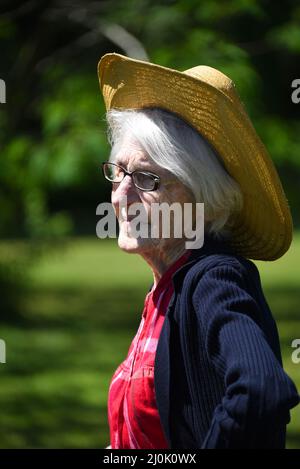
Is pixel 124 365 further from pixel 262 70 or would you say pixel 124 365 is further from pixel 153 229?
pixel 262 70

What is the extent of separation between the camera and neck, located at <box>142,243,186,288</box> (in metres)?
2.48

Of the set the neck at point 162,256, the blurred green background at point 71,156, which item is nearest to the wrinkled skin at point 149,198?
the neck at point 162,256

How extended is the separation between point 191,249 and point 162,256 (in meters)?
0.10

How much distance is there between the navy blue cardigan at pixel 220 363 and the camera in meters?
2.01

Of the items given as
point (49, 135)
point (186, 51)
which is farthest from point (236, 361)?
point (49, 135)

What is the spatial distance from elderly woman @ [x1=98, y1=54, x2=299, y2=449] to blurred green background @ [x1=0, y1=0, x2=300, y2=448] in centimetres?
419

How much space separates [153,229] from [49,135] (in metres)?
7.94

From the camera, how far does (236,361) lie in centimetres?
203

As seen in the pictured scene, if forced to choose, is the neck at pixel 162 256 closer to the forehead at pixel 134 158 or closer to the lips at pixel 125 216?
the lips at pixel 125 216

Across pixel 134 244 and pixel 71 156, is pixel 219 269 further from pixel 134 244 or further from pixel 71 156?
pixel 71 156

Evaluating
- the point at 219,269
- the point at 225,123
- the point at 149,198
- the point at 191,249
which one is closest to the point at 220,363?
the point at 219,269

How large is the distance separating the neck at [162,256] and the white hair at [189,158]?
0.09 m

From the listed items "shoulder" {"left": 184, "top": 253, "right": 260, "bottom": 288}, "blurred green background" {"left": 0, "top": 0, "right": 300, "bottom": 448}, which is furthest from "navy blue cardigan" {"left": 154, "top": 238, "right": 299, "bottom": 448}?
"blurred green background" {"left": 0, "top": 0, "right": 300, "bottom": 448}

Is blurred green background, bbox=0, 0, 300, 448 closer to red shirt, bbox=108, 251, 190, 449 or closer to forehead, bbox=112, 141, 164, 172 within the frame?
red shirt, bbox=108, 251, 190, 449
